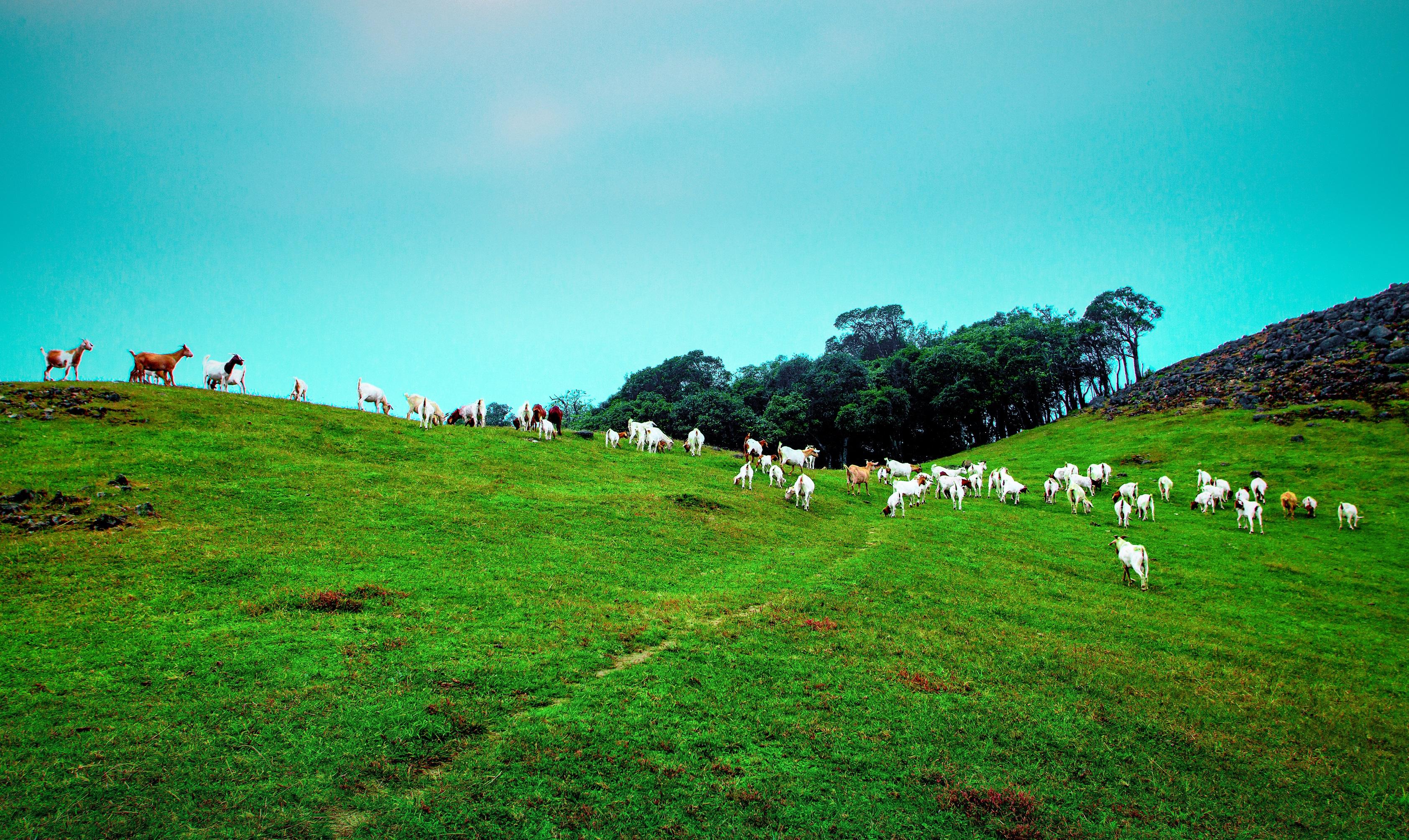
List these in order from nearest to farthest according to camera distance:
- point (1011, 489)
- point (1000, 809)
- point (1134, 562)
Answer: point (1000, 809)
point (1134, 562)
point (1011, 489)

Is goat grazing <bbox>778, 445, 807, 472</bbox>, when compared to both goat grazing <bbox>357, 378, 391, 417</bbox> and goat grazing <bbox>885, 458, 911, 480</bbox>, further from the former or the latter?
goat grazing <bbox>357, 378, 391, 417</bbox>

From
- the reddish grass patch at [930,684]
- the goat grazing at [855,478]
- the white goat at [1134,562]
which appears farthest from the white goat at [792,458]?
the reddish grass patch at [930,684]

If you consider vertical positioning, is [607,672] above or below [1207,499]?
below

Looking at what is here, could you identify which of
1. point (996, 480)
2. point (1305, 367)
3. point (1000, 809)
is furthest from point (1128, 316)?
point (1000, 809)

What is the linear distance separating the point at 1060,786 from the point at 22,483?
812 inches

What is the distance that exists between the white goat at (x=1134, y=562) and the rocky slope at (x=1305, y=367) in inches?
1615

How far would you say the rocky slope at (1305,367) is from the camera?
151ft

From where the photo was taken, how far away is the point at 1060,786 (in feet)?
24.9

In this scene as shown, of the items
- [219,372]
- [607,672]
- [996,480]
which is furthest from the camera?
[996,480]

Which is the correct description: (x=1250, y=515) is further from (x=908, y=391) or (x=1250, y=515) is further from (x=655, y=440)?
(x=908, y=391)

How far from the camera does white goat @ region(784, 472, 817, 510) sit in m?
→ 25.8

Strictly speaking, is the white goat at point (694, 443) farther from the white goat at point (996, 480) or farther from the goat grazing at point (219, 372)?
the goat grazing at point (219, 372)

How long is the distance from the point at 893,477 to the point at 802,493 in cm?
1193

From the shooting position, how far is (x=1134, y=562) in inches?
714
